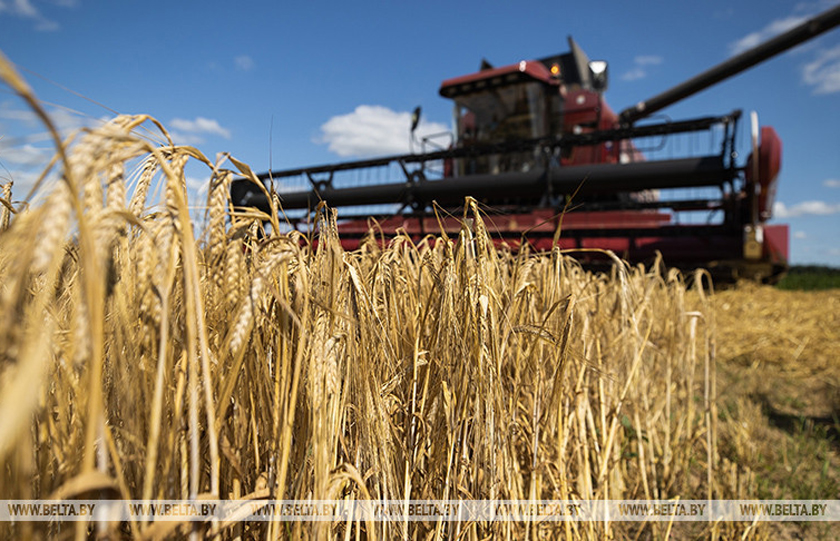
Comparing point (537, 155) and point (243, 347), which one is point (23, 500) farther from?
point (537, 155)

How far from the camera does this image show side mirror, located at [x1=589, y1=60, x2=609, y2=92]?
5.57m

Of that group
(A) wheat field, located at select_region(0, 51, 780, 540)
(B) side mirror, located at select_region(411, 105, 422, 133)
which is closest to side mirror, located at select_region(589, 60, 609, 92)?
(B) side mirror, located at select_region(411, 105, 422, 133)

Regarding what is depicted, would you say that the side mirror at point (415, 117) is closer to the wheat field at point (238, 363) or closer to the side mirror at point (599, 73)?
the side mirror at point (599, 73)

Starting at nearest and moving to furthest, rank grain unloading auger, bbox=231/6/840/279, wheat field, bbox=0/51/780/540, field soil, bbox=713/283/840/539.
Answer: wheat field, bbox=0/51/780/540, field soil, bbox=713/283/840/539, grain unloading auger, bbox=231/6/840/279

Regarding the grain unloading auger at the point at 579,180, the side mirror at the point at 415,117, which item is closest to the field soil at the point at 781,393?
the grain unloading auger at the point at 579,180

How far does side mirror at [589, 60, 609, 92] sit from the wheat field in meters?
5.13

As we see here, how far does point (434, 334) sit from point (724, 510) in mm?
1557

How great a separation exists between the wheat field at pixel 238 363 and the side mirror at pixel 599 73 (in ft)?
16.8

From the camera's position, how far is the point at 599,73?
5.62 m

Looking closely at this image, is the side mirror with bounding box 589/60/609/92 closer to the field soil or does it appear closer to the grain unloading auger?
the grain unloading auger

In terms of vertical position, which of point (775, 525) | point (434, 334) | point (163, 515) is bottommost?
point (775, 525)

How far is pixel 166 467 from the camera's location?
1.80ft

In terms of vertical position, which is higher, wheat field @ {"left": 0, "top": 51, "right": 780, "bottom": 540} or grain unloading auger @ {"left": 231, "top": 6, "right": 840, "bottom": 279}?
grain unloading auger @ {"left": 231, "top": 6, "right": 840, "bottom": 279}

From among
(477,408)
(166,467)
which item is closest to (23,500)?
(166,467)
